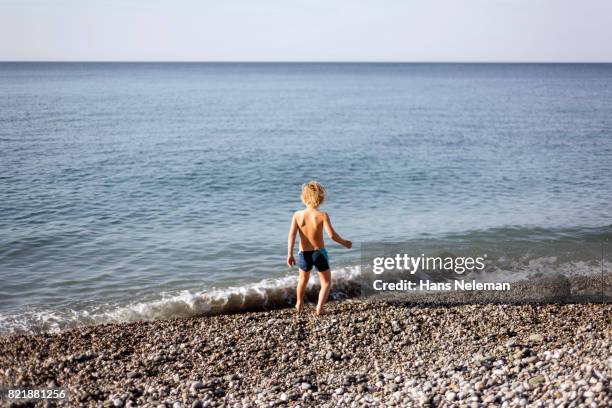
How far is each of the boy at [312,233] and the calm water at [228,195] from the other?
91.7 inches

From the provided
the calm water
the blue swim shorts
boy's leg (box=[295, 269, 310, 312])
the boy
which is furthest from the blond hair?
the calm water

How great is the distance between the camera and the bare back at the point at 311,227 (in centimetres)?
916

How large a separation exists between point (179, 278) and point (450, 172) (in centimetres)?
1523

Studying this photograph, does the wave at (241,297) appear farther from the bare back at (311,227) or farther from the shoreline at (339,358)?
the bare back at (311,227)

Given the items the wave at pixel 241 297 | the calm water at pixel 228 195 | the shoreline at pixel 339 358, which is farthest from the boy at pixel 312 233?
the calm water at pixel 228 195

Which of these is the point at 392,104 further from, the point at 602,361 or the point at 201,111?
the point at 602,361

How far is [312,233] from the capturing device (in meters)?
9.24

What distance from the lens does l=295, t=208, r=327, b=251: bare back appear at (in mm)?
9156

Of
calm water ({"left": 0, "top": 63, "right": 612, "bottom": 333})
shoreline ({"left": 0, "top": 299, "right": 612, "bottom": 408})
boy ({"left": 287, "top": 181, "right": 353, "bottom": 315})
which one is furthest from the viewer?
calm water ({"left": 0, "top": 63, "right": 612, "bottom": 333})

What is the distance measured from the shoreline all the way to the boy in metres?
0.87

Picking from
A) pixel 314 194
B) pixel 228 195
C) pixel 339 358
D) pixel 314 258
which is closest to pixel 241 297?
pixel 314 258

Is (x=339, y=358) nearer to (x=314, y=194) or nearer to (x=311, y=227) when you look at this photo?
(x=311, y=227)

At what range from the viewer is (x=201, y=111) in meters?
48.2

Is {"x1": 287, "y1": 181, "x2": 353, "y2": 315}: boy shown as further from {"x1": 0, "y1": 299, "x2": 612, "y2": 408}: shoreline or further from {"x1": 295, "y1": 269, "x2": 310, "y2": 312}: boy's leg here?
{"x1": 0, "y1": 299, "x2": 612, "y2": 408}: shoreline
